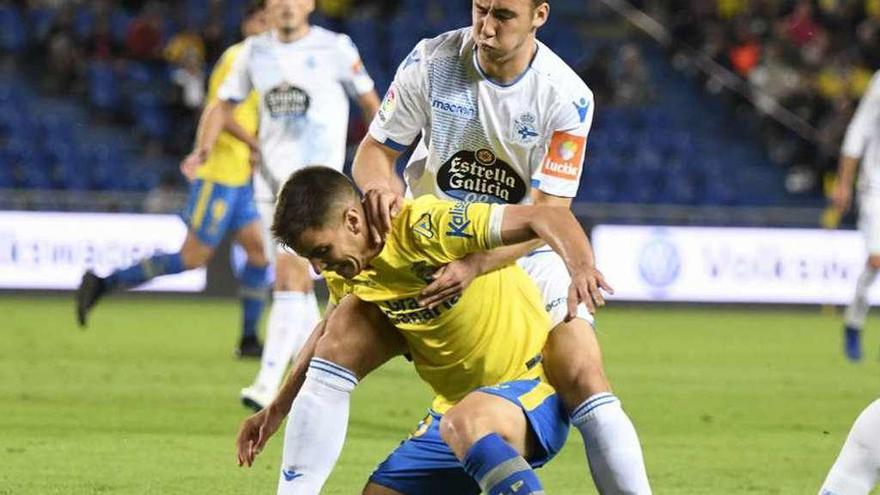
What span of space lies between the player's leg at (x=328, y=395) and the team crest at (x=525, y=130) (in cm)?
110

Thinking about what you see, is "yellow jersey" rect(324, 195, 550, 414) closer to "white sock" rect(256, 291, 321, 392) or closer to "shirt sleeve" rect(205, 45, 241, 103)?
"white sock" rect(256, 291, 321, 392)

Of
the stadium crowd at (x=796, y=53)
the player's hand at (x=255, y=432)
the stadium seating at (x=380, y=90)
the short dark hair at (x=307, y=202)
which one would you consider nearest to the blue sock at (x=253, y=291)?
the player's hand at (x=255, y=432)

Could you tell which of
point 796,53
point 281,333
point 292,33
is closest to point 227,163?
point 292,33

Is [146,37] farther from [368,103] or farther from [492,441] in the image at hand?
[492,441]

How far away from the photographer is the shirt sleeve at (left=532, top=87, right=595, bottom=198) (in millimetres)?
6043

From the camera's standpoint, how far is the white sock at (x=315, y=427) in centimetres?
514

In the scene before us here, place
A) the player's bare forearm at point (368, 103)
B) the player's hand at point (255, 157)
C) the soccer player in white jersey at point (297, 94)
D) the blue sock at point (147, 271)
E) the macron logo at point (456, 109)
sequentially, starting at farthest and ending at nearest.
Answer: the blue sock at point (147, 271), the player's hand at point (255, 157), the soccer player in white jersey at point (297, 94), the player's bare forearm at point (368, 103), the macron logo at point (456, 109)

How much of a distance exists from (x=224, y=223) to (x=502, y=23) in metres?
6.20

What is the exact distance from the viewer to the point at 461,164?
6.14 metres

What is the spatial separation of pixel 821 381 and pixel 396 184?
6.47m

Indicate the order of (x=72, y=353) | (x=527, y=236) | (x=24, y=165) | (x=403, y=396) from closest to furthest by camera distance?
(x=527, y=236)
(x=403, y=396)
(x=72, y=353)
(x=24, y=165)

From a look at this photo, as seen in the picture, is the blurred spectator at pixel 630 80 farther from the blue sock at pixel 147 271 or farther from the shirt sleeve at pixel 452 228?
the shirt sleeve at pixel 452 228

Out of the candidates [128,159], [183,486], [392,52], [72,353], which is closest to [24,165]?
[128,159]

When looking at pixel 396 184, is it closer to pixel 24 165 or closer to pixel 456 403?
pixel 456 403
